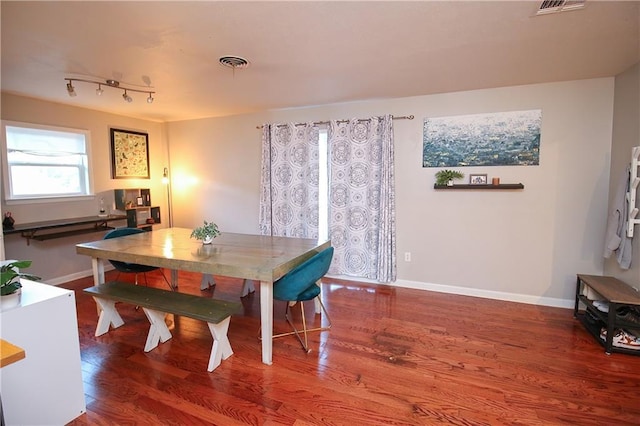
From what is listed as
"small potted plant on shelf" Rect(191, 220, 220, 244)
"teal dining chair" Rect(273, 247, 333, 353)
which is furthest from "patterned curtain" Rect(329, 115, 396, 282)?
"small potted plant on shelf" Rect(191, 220, 220, 244)

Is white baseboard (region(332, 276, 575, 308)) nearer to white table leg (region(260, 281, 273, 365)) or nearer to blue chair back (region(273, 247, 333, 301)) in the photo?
blue chair back (region(273, 247, 333, 301))

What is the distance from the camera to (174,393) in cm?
194

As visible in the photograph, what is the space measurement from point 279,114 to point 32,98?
2.89 meters

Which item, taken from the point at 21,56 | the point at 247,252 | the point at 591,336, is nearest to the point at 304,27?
the point at 247,252

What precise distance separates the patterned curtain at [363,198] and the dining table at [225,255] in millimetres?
1134

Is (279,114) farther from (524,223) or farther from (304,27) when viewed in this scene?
(524,223)

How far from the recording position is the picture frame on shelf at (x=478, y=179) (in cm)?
341

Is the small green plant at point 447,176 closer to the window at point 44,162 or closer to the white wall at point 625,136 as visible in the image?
the white wall at point 625,136

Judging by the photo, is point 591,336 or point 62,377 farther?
point 591,336

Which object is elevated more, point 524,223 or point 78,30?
point 78,30

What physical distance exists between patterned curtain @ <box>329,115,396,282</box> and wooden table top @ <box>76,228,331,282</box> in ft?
3.81

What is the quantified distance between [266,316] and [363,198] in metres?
2.22

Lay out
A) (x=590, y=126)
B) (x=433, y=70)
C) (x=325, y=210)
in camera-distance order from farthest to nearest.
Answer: (x=325, y=210), (x=590, y=126), (x=433, y=70)

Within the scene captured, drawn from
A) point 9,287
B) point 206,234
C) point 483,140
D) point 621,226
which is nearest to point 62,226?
point 206,234
